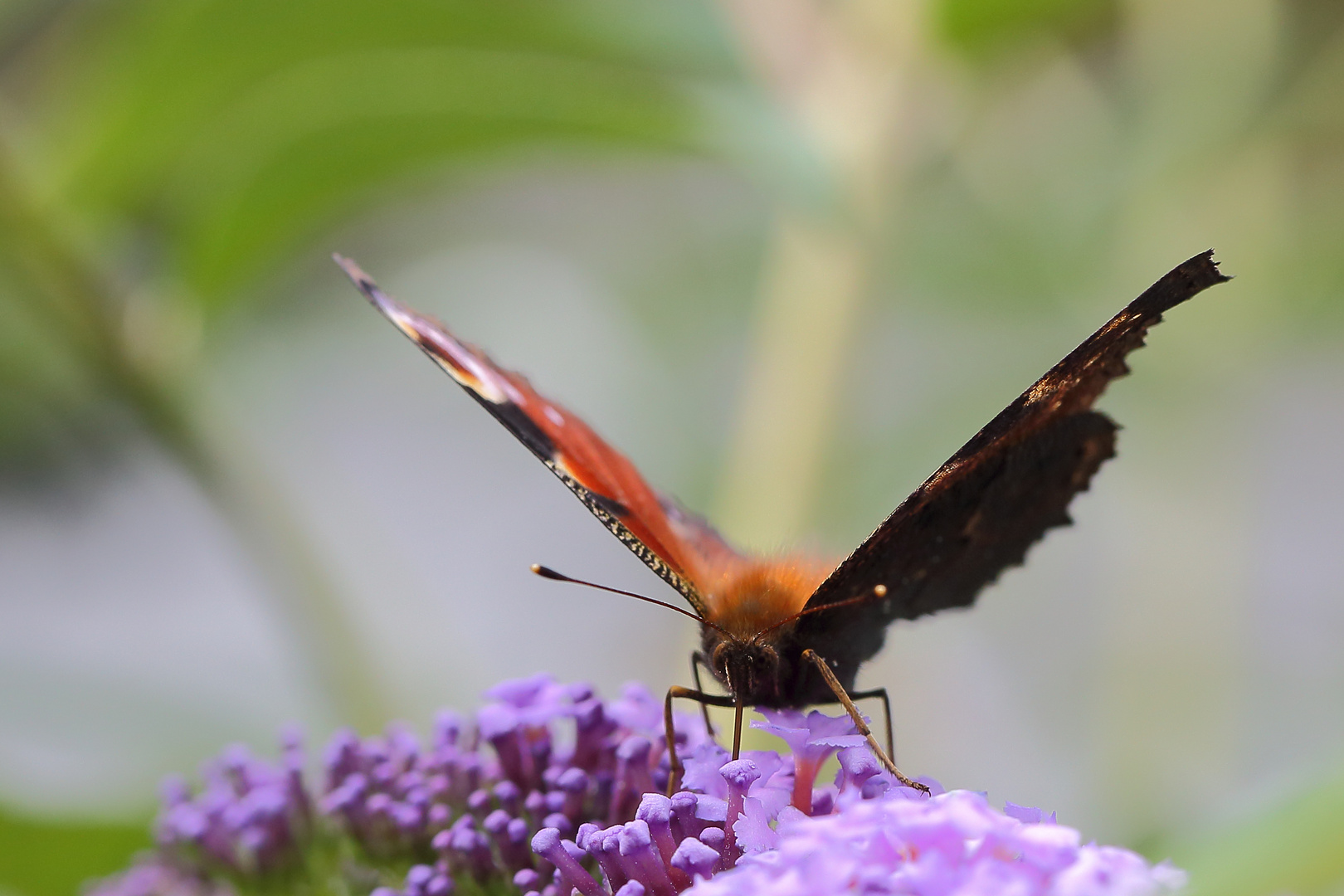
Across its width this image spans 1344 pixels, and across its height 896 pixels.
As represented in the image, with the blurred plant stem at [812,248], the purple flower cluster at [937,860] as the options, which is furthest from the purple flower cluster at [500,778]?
the blurred plant stem at [812,248]

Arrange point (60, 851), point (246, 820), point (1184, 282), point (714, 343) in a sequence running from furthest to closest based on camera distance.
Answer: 1. point (714, 343)
2. point (60, 851)
3. point (246, 820)
4. point (1184, 282)

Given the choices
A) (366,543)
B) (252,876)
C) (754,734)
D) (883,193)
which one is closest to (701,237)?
(366,543)

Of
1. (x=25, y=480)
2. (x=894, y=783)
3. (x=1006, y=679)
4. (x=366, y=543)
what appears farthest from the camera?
(x=25, y=480)

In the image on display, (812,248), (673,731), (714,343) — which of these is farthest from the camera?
(714,343)

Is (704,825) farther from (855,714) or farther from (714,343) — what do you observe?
(714,343)

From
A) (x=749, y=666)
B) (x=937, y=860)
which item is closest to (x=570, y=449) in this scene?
(x=749, y=666)

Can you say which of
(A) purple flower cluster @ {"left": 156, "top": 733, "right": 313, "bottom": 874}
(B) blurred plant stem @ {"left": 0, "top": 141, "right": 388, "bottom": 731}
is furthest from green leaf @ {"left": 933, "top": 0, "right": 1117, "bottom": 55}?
(A) purple flower cluster @ {"left": 156, "top": 733, "right": 313, "bottom": 874}

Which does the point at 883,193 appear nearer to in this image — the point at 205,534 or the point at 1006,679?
the point at 1006,679
